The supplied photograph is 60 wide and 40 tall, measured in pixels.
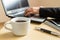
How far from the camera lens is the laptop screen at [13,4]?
3.40ft

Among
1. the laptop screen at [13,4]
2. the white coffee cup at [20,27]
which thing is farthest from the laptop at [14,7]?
the white coffee cup at [20,27]

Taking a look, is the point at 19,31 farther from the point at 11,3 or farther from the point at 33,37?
the point at 11,3

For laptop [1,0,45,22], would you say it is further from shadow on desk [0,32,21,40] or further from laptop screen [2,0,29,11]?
shadow on desk [0,32,21,40]

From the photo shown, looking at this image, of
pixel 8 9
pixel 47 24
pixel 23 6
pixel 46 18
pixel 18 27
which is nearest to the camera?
pixel 18 27

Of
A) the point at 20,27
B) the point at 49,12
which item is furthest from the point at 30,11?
the point at 20,27

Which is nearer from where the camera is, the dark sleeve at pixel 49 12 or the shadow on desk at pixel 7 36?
the shadow on desk at pixel 7 36

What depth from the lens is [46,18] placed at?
3.05 feet

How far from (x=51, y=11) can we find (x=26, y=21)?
0.35 metres

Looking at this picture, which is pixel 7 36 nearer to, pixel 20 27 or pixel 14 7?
pixel 20 27

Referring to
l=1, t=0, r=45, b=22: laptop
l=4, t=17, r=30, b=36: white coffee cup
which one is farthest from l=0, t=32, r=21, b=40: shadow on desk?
l=1, t=0, r=45, b=22: laptop

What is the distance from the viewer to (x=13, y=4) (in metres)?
1.12

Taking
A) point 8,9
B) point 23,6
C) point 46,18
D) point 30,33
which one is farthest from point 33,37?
point 23,6

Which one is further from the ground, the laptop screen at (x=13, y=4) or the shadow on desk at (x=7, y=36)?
the laptop screen at (x=13, y=4)

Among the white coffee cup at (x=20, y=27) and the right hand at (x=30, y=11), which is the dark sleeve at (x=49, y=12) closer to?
the right hand at (x=30, y=11)
